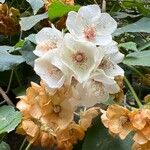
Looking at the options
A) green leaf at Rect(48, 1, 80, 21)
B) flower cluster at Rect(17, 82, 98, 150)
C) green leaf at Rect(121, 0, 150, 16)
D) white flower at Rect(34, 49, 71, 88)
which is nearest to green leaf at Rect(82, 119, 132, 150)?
flower cluster at Rect(17, 82, 98, 150)

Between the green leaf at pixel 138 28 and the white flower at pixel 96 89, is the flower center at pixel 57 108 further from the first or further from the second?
the green leaf at pixel 138 28

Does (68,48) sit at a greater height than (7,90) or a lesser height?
greater

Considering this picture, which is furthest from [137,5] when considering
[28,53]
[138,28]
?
[28,53]

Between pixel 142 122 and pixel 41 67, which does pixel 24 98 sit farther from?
pixel 142 122

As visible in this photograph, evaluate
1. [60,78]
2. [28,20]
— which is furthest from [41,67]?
[28,20]

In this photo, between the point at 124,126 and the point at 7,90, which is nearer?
the point at 124,126
